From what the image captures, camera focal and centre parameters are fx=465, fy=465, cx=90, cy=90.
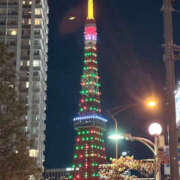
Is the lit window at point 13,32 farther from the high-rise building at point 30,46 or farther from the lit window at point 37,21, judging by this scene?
the lit window at point 37,21

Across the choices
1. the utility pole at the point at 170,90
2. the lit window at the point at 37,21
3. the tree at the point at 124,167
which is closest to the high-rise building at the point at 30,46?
the lit window at the point at 37,21

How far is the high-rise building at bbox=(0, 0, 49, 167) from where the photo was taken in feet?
433

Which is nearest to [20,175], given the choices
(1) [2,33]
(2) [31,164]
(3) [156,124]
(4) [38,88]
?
(2) [31,164]

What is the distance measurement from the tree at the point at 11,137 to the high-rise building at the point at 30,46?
106m

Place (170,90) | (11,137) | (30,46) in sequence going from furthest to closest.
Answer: (30,46) → (11,137) → (170,90)

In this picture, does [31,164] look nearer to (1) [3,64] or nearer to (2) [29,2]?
(1) [3,64]

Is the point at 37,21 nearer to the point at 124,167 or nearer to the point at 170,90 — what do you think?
the point at 124,167

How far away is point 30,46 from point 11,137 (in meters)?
117

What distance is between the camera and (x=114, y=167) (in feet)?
145

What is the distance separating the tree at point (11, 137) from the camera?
2150 centimetres

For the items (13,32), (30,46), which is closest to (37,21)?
(13,32)

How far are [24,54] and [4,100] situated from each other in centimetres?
11672

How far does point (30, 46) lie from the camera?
13825 cm

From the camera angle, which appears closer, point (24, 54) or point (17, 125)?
point (17, 125)
